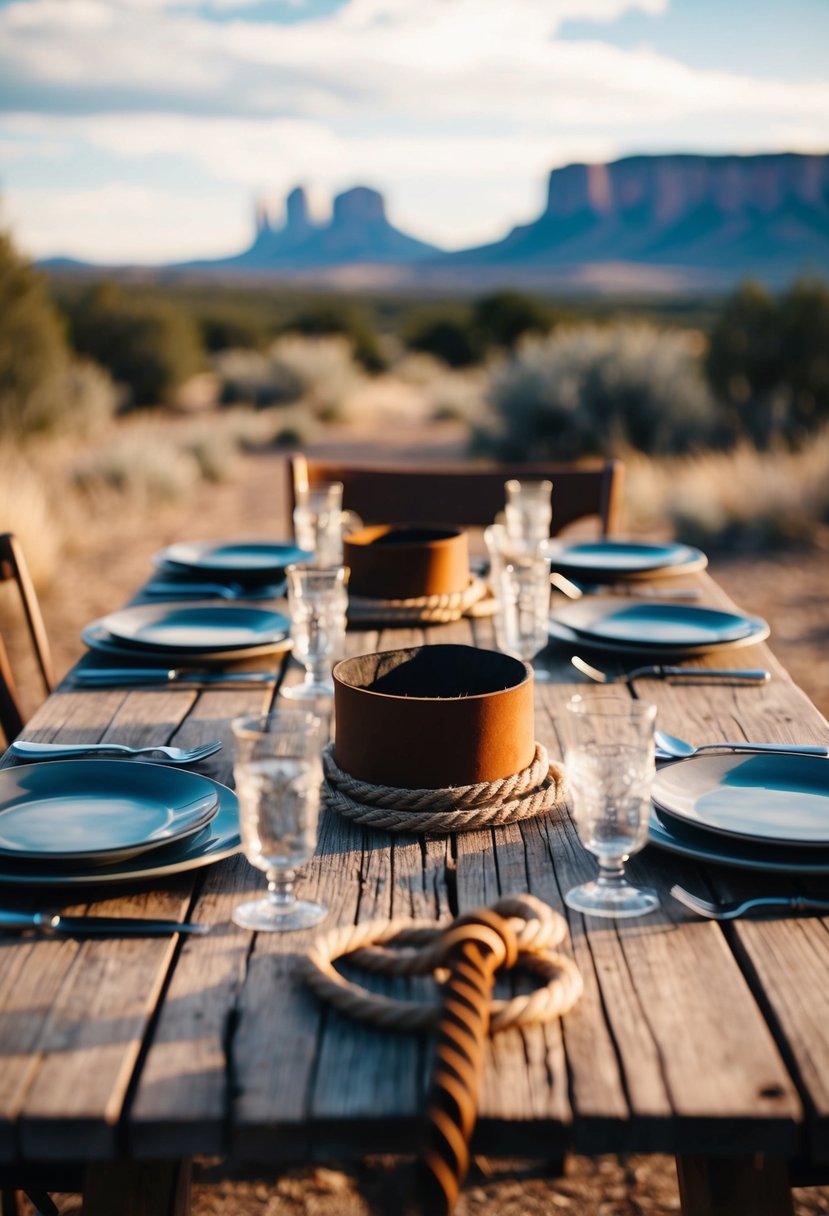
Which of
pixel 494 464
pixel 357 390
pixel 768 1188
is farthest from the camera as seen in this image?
pixel 357 390

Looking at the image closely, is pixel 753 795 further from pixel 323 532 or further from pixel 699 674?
pixel 323 532

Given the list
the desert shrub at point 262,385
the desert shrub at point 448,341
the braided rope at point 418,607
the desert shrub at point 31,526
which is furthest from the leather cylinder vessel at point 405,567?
the desert shrub at point 448,341

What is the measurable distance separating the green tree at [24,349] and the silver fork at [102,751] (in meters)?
9.83

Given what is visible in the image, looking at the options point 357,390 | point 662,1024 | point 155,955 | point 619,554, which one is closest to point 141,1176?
point 155,955

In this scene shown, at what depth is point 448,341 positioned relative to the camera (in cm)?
2498

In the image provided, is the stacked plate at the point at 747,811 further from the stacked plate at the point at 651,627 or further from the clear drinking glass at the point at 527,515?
the clear drinking glass at the point at 527,515

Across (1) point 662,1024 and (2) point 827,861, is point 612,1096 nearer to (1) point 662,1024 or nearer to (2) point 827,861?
(1) point 662,1024

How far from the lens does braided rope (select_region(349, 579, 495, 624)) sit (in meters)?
2.46

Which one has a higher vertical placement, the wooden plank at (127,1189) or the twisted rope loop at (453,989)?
the twisted rope loop at (453,989)

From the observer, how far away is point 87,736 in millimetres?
1868

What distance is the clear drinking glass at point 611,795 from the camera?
1.26 metres

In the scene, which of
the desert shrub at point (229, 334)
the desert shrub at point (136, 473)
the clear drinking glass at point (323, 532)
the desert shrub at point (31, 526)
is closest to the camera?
the clear drinking glass at point (323, 532)

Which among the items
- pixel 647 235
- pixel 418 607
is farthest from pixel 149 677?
pixel 647 235

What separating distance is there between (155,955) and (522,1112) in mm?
415
